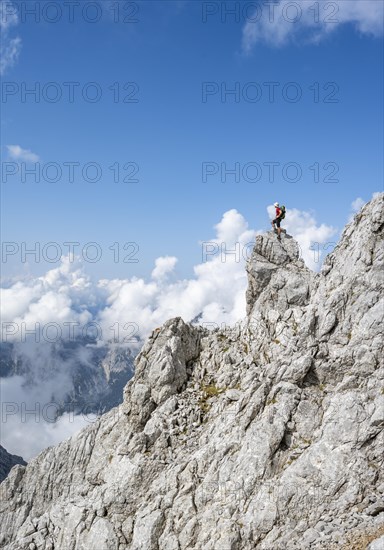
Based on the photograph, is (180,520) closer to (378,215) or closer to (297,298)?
(297,298)

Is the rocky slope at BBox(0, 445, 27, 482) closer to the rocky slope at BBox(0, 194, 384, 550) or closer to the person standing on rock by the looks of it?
the rocky slope at BBox(0, 194, 384, 550)

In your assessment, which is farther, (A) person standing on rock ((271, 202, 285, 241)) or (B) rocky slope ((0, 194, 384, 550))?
(A) person standing on rock ((271, 202, 285, 241))

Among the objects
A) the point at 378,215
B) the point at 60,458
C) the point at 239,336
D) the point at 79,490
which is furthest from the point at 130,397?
the point at 378,215

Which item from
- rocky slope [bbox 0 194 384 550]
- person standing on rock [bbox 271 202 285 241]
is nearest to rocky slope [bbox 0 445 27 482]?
rocky slope [bbox 0 194 384 550]

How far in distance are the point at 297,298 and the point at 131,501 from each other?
28455mm

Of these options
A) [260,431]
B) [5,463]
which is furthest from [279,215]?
[5,463]

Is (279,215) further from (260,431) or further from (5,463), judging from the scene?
(5,463)

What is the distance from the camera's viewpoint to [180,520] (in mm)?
33656

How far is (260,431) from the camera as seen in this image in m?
34.7

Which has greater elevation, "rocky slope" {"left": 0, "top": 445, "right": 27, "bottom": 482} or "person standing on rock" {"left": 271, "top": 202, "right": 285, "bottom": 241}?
"person standing on rock" {"left": 271, "top": 202, "right": 285, "bottom": 241}

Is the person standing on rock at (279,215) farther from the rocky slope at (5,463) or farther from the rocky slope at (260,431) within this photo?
the rocky slope at (5,463)

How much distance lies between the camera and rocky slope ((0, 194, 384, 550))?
2944 centimetres

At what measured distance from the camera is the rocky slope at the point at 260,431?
96.6ft

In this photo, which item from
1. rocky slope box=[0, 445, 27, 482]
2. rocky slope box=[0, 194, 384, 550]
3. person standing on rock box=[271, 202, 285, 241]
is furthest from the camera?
rocky slope box=[0, 445, 27, 482]
